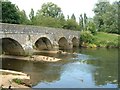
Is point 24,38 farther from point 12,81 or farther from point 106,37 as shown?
point 106,37

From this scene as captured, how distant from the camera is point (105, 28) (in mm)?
83125

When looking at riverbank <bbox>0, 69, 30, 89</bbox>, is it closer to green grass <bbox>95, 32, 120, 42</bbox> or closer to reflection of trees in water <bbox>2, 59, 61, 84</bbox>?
reflection of trees in water <bbox>2, 59, 61, 84</bbox>

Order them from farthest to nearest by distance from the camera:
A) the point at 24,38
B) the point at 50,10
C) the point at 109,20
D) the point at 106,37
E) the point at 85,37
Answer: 1. the point at 50,10
2. the point at 109,20
3. the point at 106,37
4. the point at 85,37
5. the point at 24,38

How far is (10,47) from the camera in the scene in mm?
37625

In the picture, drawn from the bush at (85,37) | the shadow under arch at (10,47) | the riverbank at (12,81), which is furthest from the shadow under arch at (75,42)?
the riverbank at (12,81)

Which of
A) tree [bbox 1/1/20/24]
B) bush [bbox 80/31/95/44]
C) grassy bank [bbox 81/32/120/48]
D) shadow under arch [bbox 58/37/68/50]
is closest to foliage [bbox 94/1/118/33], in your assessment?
grassy bank [bbox 81/32/120/48]

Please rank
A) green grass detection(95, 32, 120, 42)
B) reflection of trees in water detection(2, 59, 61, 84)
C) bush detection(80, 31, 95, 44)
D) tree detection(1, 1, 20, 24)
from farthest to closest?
1. green grass detection(95, 32, 120, 42)
2. bush detection(80, 31, 95, 44)
3. tree detection(1, 1, 20, 24)
4. reflection of trees in water detection(2, 59, 61, 84)

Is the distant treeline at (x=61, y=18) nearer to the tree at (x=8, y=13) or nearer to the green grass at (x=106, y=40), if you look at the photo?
the tree at (x=8, y=13)

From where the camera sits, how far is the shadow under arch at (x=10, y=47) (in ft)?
121

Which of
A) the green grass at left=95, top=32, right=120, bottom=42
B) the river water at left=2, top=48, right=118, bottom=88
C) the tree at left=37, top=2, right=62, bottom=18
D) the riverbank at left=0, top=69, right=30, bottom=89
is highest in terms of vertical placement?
the tree at left=37, top=2, right=62, bottom=18

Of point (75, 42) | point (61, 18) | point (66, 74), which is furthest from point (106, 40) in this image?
point (66, 74)

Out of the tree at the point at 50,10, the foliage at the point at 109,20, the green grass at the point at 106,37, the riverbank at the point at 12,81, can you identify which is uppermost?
the tree at the point at 50,10

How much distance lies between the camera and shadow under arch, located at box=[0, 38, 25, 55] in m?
36.9

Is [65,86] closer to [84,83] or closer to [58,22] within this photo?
[84,83]
